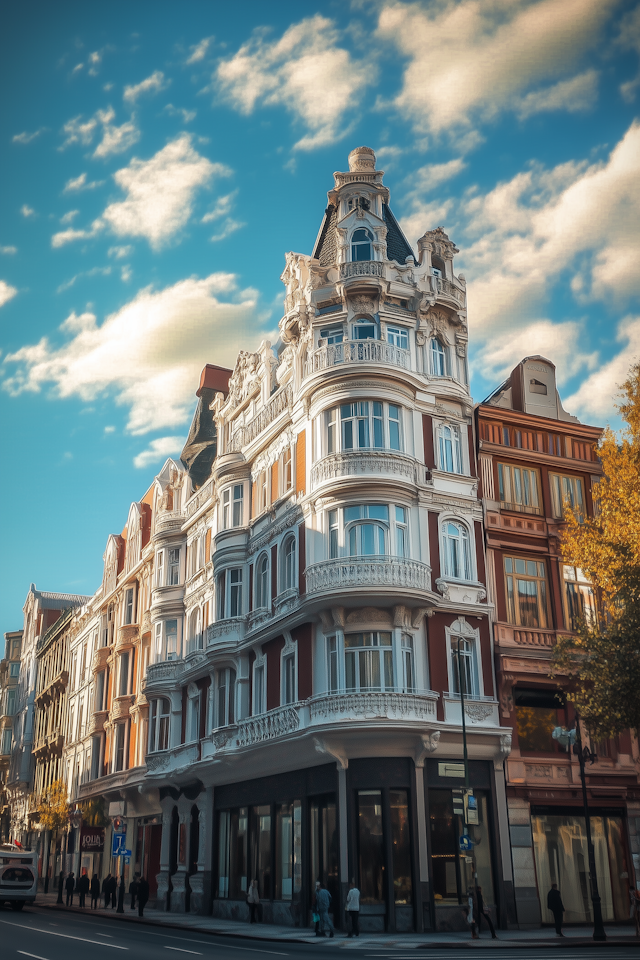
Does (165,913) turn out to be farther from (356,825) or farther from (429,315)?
(429,315)

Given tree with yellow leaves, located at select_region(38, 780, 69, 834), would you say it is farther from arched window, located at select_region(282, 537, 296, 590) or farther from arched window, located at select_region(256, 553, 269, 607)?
arched window, located at select_region(282, 537, 296, 590)

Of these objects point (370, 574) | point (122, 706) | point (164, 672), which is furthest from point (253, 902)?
point (122, 706)

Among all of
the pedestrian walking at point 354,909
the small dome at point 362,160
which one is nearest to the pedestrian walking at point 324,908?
the pedestrian walking at point 354,909

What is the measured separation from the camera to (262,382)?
3816 cm

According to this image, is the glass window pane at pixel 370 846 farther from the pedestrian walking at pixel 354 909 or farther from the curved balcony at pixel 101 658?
the curved balcony at pixel 101 658

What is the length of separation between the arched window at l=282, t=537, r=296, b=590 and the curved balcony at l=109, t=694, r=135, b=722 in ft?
66.5

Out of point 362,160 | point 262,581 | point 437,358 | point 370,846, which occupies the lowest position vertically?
point 370,846

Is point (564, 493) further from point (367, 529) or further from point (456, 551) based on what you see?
point (367, 529)

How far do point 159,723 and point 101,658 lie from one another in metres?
13.5

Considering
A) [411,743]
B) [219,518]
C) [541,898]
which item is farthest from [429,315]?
[541,898]

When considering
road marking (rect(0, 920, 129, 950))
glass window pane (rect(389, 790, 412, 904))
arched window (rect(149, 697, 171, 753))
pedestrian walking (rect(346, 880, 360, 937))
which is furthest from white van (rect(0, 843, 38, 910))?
glass window pane (rect(389, 790, 412, 904))

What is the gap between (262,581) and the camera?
35312mm

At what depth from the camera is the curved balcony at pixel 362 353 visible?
31.2 meters

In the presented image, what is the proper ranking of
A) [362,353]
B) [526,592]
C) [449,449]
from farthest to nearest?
[449,449] → [526,592] → [362,353]
